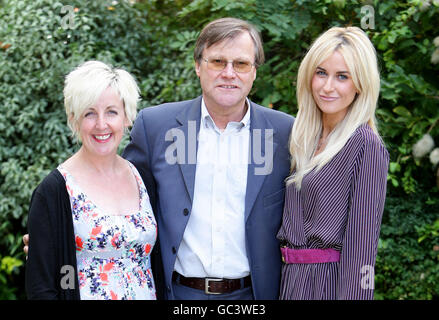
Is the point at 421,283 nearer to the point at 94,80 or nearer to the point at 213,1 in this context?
the point at 213,1

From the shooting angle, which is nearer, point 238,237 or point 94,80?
point 94,80

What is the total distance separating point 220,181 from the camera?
305cm

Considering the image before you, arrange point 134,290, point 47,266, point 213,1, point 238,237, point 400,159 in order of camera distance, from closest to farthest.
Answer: point 47,266, point 134,290, point 238,237, point 213,1, point 400,159

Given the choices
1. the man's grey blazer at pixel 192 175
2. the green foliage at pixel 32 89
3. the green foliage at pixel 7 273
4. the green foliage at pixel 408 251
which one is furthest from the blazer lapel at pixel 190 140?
the green foliage at pixel 7 273

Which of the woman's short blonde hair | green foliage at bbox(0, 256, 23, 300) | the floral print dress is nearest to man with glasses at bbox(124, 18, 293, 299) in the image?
the floral print dress

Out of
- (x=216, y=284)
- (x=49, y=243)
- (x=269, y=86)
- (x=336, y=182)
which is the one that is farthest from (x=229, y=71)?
(x=269, y=86)

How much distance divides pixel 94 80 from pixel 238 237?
1.08m

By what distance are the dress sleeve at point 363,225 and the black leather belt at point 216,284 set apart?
566mm

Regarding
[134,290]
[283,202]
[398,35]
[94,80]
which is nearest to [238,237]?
[283,202]

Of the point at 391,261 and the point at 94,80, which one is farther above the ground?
the point at 94,80

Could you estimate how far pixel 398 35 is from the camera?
15.3 feet

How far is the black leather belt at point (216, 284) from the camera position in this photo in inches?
118

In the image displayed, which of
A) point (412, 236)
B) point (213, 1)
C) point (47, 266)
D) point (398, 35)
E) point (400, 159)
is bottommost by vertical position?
point (412, 236)

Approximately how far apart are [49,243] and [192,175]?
0.82m
